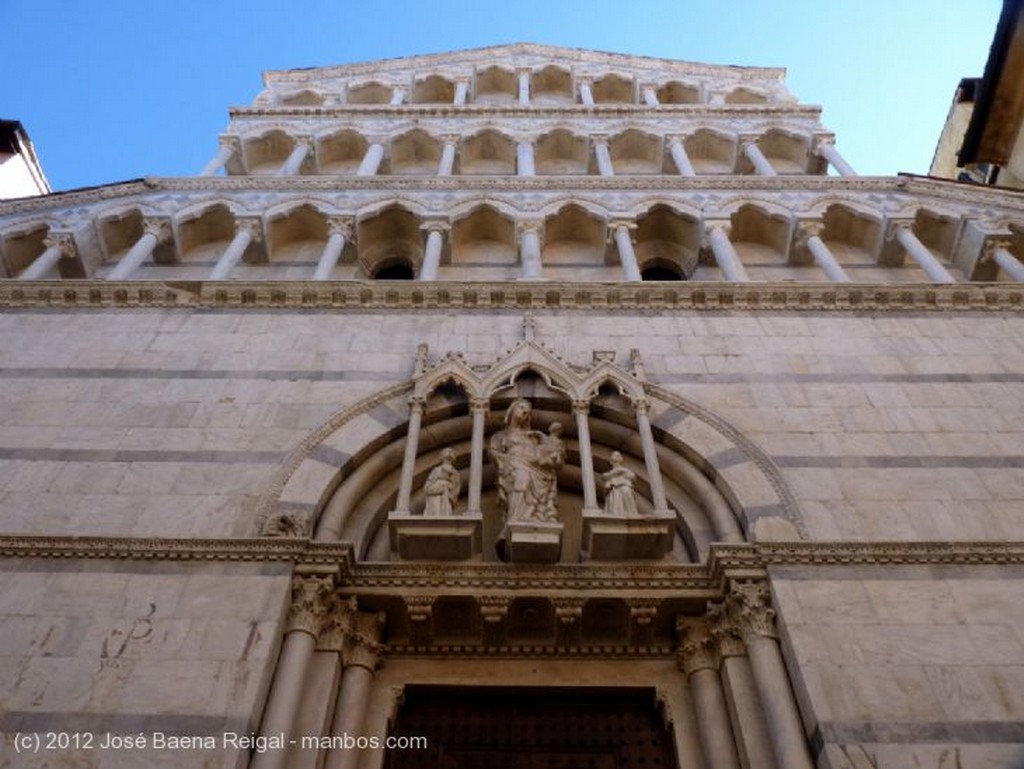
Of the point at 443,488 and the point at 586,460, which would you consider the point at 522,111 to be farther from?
the point at 443,488

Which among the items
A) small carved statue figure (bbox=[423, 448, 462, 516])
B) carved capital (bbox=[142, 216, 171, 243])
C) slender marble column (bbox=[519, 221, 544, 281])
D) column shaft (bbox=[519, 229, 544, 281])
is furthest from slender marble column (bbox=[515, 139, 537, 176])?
small carved statue figure (bbox=[423, 448, 462, 516])

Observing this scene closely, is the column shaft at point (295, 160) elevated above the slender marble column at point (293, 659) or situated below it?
above

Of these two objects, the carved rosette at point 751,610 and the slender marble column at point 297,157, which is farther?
the slender marble column at point 297,157

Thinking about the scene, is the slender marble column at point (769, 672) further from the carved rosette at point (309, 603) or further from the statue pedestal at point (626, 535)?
the carved rosette at point (309, 603)

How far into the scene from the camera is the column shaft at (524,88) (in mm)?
14704

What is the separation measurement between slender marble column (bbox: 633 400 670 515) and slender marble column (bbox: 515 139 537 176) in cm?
557

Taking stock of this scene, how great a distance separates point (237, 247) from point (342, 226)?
120cm

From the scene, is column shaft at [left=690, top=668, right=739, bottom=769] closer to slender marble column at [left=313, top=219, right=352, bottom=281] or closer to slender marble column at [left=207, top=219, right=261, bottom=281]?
slender marble column at [left=313, top=219, right=352, bottom=281]

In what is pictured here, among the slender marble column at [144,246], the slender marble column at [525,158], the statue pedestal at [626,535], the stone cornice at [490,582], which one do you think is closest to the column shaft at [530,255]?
the slender marble column at [525,158]

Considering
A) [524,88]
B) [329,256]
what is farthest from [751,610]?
[524,88]

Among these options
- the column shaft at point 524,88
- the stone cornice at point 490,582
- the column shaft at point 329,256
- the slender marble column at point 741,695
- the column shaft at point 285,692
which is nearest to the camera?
the column shaft at point 285,692

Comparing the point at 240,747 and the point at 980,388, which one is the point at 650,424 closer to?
the point at 980,388

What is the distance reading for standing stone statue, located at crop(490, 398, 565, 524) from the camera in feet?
19.9

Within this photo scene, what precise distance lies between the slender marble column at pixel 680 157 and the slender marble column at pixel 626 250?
2.05m
